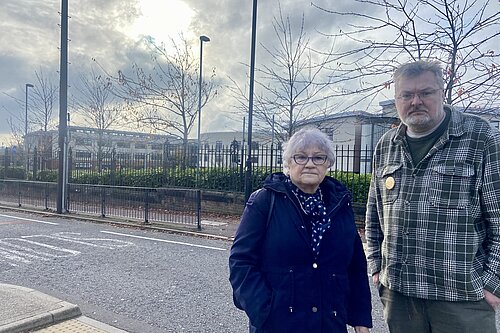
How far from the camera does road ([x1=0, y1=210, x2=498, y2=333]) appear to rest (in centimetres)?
412

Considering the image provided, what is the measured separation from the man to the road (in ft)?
6.90

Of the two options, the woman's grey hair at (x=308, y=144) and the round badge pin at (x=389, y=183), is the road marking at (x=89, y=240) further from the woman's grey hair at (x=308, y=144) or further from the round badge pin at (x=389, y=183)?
the round badge pin at (x=389, y=183)

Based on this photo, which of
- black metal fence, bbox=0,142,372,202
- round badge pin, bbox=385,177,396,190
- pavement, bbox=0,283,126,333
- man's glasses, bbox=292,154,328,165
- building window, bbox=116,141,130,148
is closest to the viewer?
man's glasses, bbox=292,154,328,165

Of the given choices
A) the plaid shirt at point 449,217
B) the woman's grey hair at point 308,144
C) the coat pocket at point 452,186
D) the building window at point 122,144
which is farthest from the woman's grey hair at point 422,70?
the building window at point 122,144

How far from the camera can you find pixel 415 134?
2205mm

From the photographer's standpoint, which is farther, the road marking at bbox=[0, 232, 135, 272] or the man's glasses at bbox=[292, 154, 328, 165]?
the road marking at bbox=[0, 232, 135, 272]

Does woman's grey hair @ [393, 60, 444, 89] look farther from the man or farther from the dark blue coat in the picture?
the dark blue coat

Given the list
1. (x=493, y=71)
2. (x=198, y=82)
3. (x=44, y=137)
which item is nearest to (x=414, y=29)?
(x=493, y=71)

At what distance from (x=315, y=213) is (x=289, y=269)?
328 millimetres

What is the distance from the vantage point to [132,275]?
18.7 ft

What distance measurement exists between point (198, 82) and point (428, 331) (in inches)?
740

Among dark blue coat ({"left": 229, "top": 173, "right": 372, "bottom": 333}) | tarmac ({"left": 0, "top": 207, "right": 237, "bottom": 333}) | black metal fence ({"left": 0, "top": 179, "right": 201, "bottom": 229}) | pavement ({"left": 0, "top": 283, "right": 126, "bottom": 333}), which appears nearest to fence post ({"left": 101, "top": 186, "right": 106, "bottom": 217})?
black metal fence ({"left": 0, "top": 179, "right": 201, "bottom": 229})

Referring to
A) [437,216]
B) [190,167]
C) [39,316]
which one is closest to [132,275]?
[39,316]

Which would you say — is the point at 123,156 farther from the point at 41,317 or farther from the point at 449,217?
the point at 449,217
